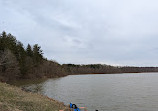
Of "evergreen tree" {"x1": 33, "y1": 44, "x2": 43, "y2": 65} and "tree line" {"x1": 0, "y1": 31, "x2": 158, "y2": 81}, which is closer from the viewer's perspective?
"tree line" {"x1": 0, "y1": 31, "x2": 158, "y2": 81}

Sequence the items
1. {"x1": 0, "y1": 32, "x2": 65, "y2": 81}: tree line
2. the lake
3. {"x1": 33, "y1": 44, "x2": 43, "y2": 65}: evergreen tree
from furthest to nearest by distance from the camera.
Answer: {"x1": 33, "y1": 44, "x2": 43, "y2": 65}: evergreen tree
{"x1": 0, "y1": 32, "x2": 65, "y2": 81}: tree line
the lake

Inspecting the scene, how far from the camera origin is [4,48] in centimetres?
4241

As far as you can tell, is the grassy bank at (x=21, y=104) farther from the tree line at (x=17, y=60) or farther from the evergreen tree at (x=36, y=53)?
the evergreen tree at (x=36, y=53)

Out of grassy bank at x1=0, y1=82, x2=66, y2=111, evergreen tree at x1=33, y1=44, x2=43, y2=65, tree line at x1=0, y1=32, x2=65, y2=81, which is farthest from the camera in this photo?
evergreen tree at x1=33, y1=44, x2=43, y2=65

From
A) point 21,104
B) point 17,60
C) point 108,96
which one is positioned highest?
point 17,60

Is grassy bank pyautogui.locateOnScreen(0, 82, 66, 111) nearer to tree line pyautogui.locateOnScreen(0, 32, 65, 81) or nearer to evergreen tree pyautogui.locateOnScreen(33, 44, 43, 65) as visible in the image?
tree line pyautogui.locateOnScreen(0, 32, 65, 81)

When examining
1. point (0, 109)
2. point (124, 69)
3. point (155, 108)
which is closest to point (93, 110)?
point (155, 108)

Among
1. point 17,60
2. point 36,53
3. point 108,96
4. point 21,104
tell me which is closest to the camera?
point 21,104

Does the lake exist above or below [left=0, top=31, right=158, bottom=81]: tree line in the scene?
below

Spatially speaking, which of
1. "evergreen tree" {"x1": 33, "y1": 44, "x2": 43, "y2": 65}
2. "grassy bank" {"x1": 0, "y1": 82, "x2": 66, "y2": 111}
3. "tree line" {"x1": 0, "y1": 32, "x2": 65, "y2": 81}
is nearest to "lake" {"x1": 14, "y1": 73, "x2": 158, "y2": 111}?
"grassy bank" {"x1": 0, "y1": 82, "x2": 66, "y2": 111}

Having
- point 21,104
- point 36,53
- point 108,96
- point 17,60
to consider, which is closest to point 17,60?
point 17,60

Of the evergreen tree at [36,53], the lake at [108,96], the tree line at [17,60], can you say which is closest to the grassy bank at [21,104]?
the lake at [108,96]

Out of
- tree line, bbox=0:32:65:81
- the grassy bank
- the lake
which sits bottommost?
the lake

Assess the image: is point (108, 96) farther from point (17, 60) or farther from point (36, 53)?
point (36, 53)
